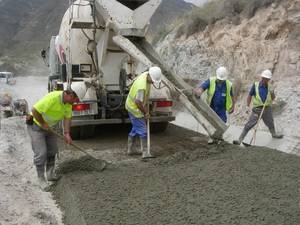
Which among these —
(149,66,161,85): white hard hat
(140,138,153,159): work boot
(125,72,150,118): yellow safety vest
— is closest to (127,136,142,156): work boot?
(140,138,153,159): work boot

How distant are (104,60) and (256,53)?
5.33 metres

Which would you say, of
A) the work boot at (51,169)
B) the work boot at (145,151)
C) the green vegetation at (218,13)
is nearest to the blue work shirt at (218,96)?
the work boot at (145,151)

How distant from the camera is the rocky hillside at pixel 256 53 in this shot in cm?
1055

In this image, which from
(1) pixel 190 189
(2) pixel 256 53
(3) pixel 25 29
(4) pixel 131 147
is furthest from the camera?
(3) pixel 25 29

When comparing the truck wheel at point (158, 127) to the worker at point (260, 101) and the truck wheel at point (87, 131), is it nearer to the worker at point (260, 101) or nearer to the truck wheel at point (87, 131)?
the truck wheel at point (87, 131)

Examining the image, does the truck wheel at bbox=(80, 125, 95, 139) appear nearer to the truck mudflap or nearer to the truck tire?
the truck tire

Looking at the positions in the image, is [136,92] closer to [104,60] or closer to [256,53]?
[104,60]

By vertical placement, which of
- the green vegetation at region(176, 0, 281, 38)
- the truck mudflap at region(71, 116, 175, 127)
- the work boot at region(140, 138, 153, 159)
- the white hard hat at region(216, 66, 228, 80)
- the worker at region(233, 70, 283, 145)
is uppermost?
the green vegetation at region(176, 0, 281, 38)

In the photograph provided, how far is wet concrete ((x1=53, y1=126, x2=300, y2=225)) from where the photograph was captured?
4.62 m

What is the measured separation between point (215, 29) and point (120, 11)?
7.20 m

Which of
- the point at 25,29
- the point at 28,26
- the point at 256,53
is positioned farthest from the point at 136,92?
the point at 28,26

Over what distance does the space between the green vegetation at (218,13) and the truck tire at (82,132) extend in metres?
6.99

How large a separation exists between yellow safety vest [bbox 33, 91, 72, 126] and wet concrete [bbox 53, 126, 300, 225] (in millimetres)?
883

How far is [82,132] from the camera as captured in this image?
8906 millimetres
